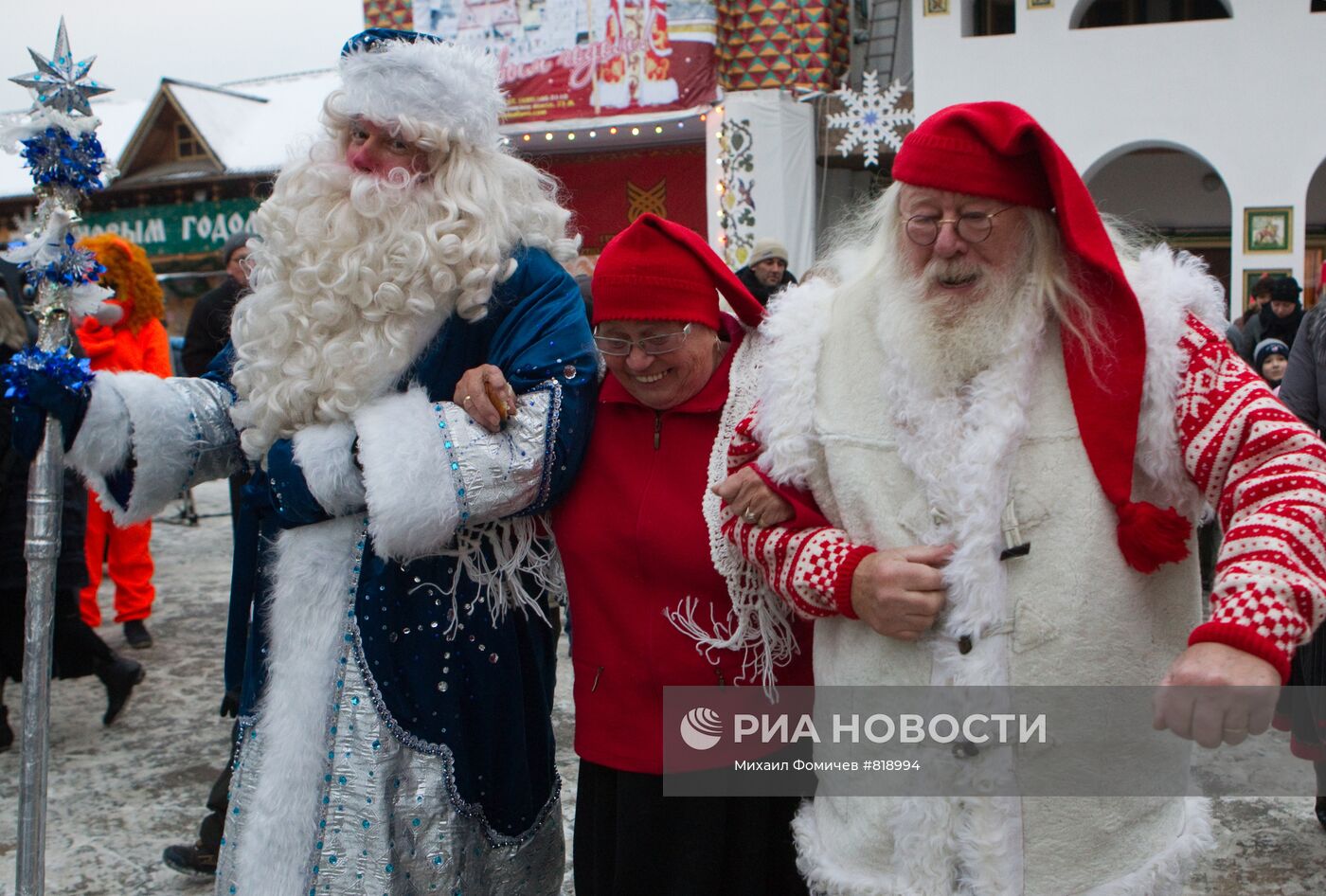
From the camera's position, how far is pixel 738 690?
216 centimetres

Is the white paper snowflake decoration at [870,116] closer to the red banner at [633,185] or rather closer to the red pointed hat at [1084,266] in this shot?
the red banner at [633,185]

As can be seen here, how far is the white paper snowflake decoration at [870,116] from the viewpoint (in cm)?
1140

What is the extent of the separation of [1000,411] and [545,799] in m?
1.32

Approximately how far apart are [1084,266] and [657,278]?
75 cm

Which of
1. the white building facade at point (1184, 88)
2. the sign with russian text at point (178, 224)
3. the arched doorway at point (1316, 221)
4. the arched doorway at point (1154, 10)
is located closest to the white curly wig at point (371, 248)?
the white building facade at point (1184, 88)

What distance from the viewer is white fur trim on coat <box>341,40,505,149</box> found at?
231cm

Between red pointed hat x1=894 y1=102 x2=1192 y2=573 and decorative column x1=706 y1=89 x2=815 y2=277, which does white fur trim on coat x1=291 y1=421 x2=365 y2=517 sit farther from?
decorative column x1=706 y1=89 x2=815 y2=277

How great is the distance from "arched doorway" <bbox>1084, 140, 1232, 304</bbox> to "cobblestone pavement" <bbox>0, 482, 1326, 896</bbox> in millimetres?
10249

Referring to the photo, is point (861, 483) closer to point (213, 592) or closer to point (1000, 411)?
point (1000, 411)

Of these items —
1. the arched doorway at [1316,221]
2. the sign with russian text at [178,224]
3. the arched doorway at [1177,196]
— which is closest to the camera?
the arched doorway at [1316,221]

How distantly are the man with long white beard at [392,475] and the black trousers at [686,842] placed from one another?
0.19 meters

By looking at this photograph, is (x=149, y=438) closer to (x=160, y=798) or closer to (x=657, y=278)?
(x=657, y=278)

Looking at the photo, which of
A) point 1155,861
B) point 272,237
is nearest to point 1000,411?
point 1155,861

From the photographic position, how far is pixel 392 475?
81.5 inches
